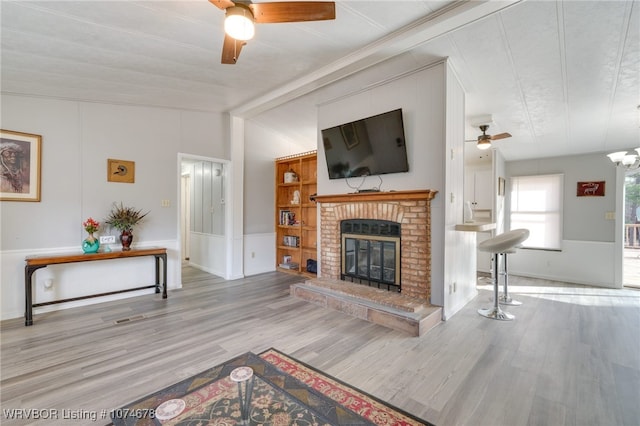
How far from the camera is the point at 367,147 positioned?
11.9 feet

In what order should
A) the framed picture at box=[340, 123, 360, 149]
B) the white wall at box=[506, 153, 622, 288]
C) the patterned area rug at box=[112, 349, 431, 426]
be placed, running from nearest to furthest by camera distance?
the patterned area rug at box=[112, 349, 431, 426] < the framed picture at box=[340, 123, 360, 149] < the white wall at box=[506, 153, 622, 288]

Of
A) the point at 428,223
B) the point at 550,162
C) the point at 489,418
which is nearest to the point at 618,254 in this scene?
the point at 550,162

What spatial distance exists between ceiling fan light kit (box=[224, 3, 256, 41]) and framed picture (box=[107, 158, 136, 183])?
A: 3.04m

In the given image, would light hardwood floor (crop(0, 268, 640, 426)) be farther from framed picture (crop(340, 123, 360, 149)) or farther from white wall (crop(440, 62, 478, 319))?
framed picture (crop(340, 123, 360, 149))

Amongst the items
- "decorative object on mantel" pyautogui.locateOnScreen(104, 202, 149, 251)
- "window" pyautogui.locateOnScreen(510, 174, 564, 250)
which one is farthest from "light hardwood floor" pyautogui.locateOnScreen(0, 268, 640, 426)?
"window" pyautogui.locateOnScreen(510, 174, 564, 250)

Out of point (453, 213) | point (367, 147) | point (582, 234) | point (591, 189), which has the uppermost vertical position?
point (367, 147)

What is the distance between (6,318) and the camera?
10.4ft

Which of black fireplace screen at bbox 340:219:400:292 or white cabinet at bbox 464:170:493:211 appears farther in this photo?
white cabinet at bbox 464:170:493:211

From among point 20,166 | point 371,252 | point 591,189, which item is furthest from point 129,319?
point 591,189

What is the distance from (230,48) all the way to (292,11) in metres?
0.62

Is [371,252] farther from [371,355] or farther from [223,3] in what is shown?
[223,3]

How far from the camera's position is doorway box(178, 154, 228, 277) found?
5.23 meters

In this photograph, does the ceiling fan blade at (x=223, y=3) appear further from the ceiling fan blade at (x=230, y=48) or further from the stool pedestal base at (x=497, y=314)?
the stool pedestal base at (x=497, y=314)

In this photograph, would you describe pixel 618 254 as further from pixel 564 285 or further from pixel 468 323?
pixel 468 323
